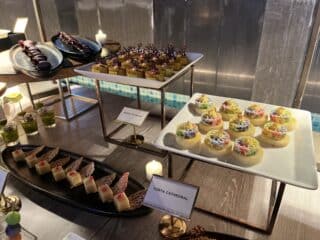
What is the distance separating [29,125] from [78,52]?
2.04 ft

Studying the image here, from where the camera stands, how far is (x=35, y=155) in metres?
1.53

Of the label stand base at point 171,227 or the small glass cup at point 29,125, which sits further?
→ the small glass cup at point 29,125

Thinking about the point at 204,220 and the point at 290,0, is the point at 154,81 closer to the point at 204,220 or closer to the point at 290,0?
the point at 204,220

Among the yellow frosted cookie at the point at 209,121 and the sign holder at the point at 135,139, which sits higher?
the yellow frosted cookie at the point at 209,121

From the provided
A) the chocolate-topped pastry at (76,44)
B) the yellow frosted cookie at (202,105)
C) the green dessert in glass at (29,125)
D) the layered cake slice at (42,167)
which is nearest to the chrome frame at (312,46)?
the yellow frosted cookie at (202,105)

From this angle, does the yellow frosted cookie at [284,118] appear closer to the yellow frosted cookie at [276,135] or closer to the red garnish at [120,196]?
the yellow frosted cookie at [276,135]

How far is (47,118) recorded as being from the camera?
6.39 feet

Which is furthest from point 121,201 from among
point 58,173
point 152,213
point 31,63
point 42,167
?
point 31,63

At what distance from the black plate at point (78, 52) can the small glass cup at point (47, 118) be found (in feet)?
1.67

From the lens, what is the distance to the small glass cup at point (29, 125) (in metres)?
1.85

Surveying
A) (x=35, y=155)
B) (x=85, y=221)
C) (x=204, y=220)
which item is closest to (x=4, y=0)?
(x=35, y=155)

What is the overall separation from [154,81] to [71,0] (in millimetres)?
1786

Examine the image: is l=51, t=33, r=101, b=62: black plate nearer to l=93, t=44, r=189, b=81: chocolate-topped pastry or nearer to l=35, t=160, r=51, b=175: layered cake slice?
l=93, t=44, r=189, b=81: chocolate-topped pastry

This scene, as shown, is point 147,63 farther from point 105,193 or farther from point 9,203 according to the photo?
point 9,203
